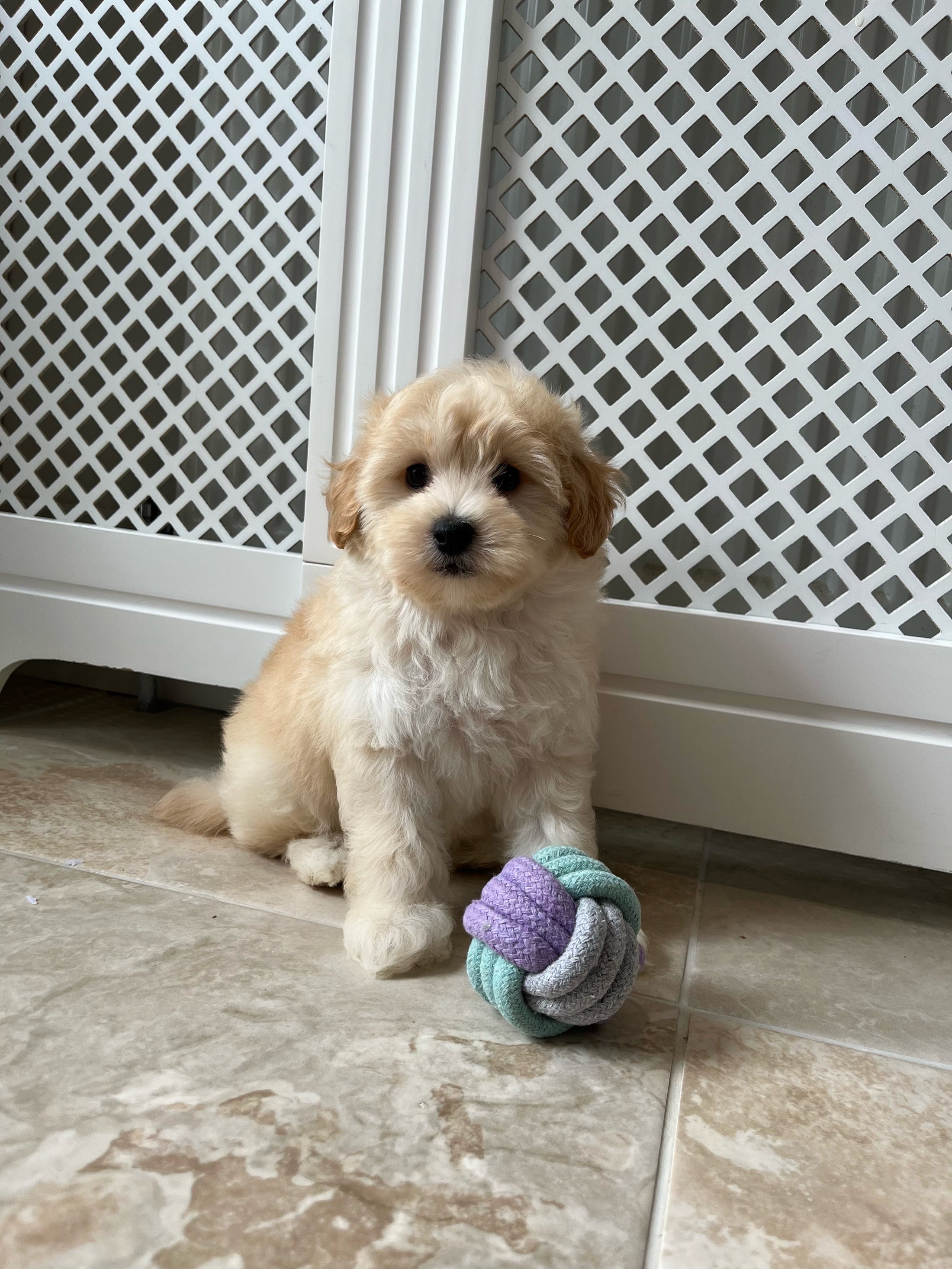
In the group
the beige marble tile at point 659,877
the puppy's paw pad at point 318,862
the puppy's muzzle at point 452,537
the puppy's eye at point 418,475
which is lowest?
the beige marble tile at point 659,877

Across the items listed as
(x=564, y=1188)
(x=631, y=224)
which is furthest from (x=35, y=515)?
(x=564, y=1188)

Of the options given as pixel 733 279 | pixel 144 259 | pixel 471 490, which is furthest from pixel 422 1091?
pixel 144 259

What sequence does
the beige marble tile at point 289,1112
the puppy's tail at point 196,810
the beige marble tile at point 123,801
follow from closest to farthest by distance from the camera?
the beige marble tile at point 289,1112 < the beige marble tile at point 123,801 < the puppy's tail at point 196,810

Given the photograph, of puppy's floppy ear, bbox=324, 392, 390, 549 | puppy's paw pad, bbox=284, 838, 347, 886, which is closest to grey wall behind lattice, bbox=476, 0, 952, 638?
puppy's floppy ear, bbox=324, 392, 390, 549

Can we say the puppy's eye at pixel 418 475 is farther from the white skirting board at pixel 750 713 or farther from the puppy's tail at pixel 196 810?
the puppy's tail at pixel 196 810

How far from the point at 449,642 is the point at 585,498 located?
1.04 ft

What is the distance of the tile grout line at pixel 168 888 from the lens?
1720 mm

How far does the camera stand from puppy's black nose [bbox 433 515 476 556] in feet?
4.94

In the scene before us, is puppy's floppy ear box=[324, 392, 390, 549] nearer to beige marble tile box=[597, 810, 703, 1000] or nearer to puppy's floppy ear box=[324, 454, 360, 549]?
puppy's floppy ear box=[324, 454, 360, 549]

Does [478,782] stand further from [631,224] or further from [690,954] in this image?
[631,224]

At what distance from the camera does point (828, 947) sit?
1.83m

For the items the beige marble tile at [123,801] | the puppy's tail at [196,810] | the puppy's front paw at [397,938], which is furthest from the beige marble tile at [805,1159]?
the puppy's tail at [196,810]

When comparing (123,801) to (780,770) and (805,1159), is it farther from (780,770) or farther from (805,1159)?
(805,1159)

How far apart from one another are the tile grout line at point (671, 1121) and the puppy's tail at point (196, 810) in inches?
36.6
